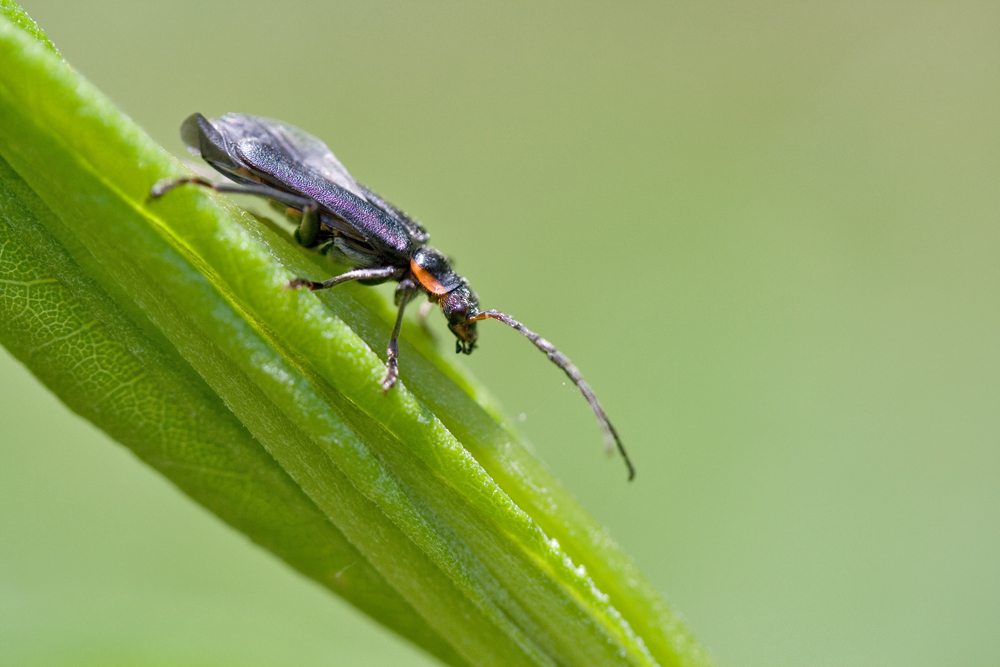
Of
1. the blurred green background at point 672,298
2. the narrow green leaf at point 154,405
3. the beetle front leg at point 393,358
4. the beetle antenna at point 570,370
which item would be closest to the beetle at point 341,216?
the beetle antenna at point 570,370

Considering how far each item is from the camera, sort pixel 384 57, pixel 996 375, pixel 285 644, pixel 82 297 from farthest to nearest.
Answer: pixel 384 57 < pixel 996 375 < pixel 285 644 < pixel 82 297

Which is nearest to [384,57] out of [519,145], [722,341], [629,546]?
[519,145]

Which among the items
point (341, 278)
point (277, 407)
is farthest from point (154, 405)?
point (341, 278)

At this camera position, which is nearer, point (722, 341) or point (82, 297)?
point (82, 297)

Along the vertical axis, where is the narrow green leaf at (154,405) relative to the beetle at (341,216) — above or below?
below

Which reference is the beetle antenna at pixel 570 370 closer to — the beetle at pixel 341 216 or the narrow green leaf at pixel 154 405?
the beetle at pixel 341 216

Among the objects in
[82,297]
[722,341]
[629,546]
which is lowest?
[82,297]

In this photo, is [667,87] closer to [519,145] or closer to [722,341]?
[519,145]

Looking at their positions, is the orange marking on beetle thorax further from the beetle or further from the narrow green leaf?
the narrow green leaf
